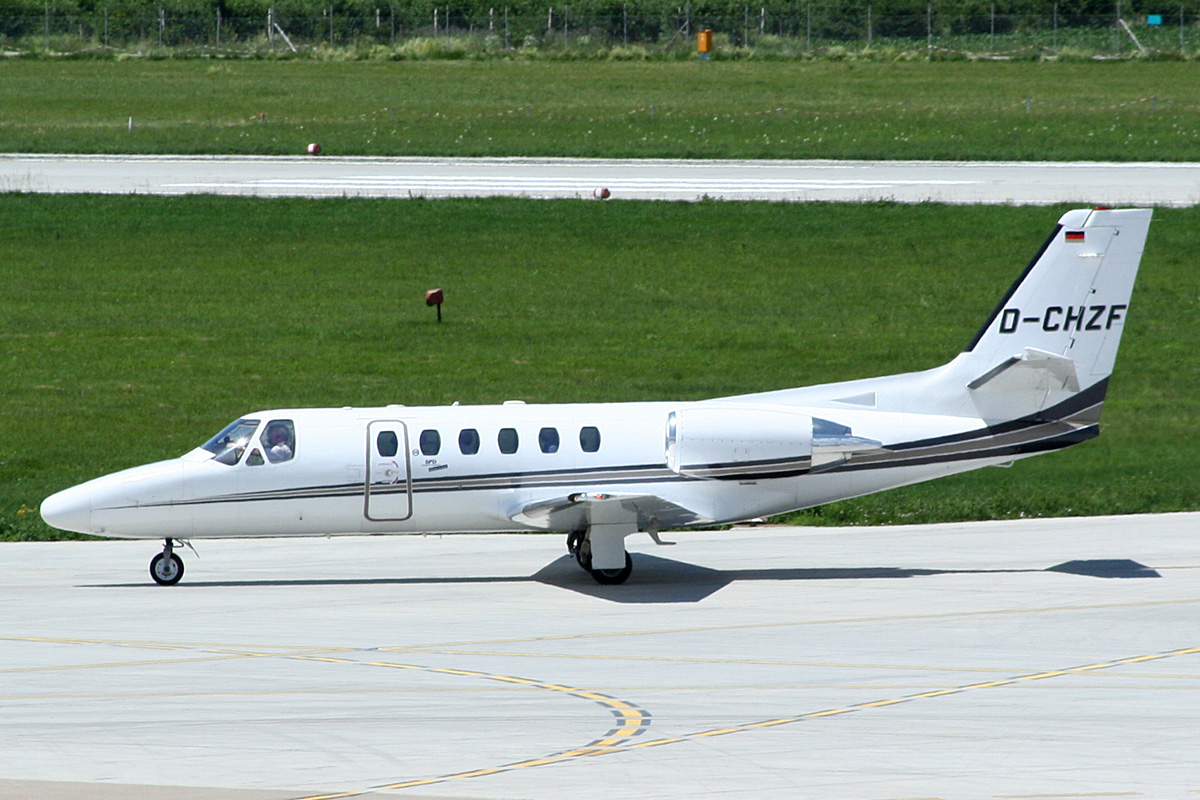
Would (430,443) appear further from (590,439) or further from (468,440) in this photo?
(590,439)

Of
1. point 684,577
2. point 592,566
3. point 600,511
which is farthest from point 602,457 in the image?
point 684,577

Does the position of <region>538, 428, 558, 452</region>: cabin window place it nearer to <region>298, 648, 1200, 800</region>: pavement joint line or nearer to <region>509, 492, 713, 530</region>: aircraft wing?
<region>509, 492, 713, 530</region>: aircraft wing

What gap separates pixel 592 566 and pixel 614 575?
324 mm

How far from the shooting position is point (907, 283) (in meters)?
39.1

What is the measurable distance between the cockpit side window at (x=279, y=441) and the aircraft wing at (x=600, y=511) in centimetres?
317

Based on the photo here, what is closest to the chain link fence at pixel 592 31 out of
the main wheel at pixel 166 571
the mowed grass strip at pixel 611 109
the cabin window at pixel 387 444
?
the mowed grass strip at pixel 611 109

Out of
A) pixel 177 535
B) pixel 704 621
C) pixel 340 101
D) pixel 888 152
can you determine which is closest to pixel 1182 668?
pixel 704 621

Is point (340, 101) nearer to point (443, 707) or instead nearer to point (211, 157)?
point (211, 157)

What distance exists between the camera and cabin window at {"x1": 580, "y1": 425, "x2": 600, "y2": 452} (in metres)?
20.6

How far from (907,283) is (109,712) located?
92.4 ft

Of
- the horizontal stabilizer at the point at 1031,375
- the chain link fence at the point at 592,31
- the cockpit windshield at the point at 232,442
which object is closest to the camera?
the cockpit windshield at the point at 232,442

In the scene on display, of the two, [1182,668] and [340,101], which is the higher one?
[340,101]

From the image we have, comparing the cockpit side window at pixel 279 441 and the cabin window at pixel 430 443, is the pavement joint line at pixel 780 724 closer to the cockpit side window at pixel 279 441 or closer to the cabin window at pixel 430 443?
the cabin window at pixel 430 443

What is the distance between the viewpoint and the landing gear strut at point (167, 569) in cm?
2088
